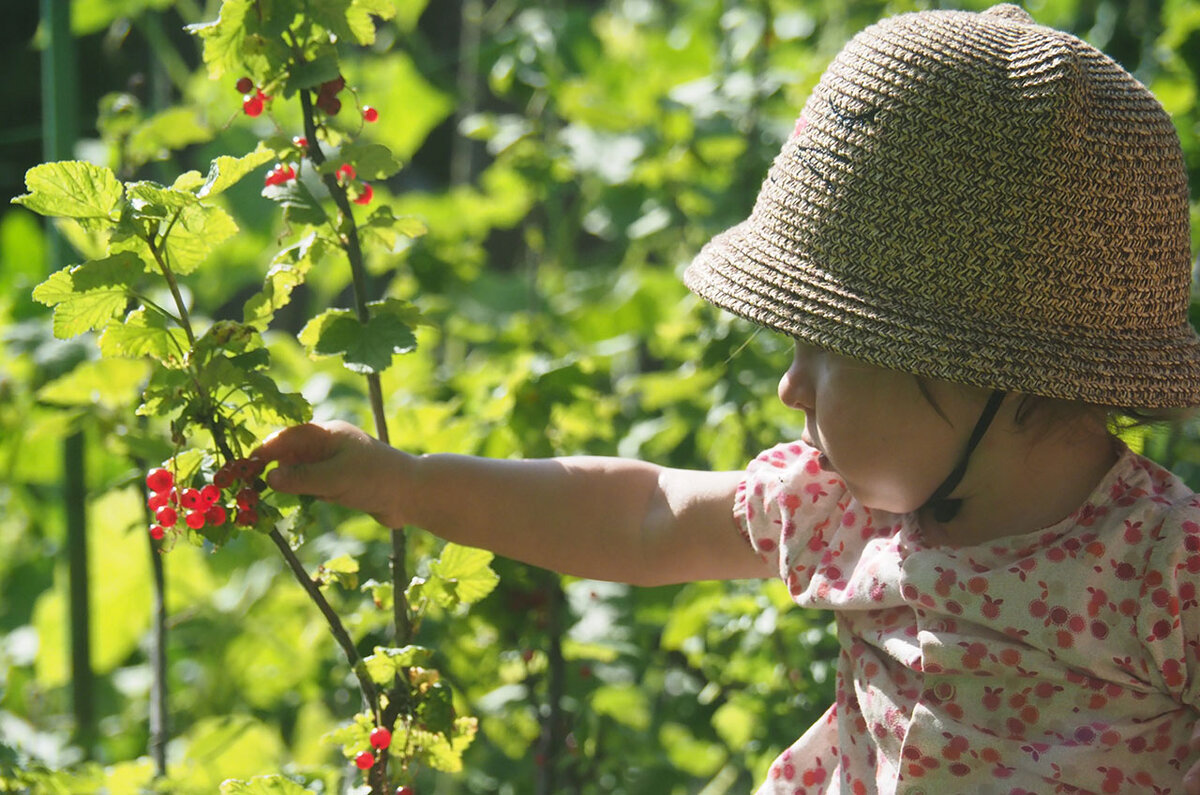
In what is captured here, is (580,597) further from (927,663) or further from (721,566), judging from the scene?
(927,663)

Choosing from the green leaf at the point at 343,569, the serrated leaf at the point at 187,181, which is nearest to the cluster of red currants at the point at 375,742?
the green leaf at the point at 343,569

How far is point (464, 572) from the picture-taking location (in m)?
1.03

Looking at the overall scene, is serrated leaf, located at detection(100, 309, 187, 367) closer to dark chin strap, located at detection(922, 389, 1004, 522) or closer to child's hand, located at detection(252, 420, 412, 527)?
child's hand, located at detection(252, 420, 412, 527)

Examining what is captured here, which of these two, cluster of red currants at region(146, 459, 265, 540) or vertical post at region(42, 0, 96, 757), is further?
vertical post at region(42, 0, 96, 757)

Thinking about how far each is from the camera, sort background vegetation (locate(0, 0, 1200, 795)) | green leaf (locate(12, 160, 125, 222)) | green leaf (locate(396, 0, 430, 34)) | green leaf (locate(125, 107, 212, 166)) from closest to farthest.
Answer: green leaf (locate(12, 160, 125, 222)), green leaf (locate(125, 107, 212, 166)), background vegetation (locate(0, 0, 1200, 795)), green leaf (locate(396, 0, 430, 34))

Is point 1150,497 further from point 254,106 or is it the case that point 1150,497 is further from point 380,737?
point 254,106

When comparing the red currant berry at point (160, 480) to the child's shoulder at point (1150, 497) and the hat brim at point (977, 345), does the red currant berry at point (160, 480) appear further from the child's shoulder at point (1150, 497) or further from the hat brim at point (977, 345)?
the child's shoulder at point (1150, 497)

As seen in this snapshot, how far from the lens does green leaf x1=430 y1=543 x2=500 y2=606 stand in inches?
40.5

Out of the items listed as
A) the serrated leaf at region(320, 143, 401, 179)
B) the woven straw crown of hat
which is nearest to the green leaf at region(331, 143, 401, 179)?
the serrated leaf at region(320, 143, 401, 179)

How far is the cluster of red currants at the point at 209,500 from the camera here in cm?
93

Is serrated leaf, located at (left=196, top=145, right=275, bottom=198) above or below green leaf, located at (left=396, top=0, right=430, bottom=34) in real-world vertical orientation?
above

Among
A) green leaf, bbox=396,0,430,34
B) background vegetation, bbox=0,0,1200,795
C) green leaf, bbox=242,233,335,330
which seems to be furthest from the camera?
green leaf, bbox=396,0,430,34

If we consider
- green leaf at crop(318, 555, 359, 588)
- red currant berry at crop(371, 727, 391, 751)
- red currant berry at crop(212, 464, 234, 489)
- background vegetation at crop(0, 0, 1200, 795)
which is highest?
red currant berry at crop(212, 464, 234, 489)

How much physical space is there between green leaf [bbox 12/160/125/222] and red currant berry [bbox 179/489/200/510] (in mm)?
198
